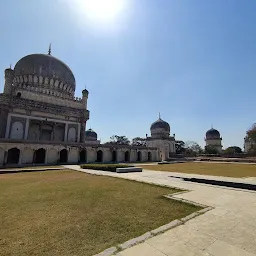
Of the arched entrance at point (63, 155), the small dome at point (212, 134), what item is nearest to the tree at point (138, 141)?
the small dome at point (212, 134)

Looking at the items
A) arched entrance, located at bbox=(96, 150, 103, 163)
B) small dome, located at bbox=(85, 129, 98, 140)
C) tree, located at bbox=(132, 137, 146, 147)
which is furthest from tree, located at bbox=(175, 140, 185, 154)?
arched entrance, located at bbox=(96, 150, 103, 163)

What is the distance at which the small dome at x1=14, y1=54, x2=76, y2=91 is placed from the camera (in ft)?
129

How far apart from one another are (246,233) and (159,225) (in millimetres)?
1844

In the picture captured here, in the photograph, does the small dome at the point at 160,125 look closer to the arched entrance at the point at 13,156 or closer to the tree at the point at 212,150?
the tree at the point at 212,150

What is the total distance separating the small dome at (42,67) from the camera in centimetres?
3925

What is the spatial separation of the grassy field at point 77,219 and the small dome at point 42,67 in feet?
123

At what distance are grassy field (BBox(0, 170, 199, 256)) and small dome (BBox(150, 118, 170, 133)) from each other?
56.9 metres

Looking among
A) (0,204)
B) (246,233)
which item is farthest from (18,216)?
(246,233)

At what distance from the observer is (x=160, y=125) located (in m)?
63.8

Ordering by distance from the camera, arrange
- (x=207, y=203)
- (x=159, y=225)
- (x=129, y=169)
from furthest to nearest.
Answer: (x=129, y=169)
(x=207, y=203)
(x=159, y=225)

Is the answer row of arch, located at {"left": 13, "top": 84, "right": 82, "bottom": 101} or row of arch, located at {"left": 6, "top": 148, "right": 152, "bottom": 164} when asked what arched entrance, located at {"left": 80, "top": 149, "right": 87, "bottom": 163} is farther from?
row of arch, located at {"left": 13, "top": 84, "right": 82, "bottom": 101}

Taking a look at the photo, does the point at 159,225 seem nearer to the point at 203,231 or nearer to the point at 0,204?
the point at 203,231

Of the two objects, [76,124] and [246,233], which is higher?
[76,124]

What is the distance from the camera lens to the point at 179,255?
3.21 metres
